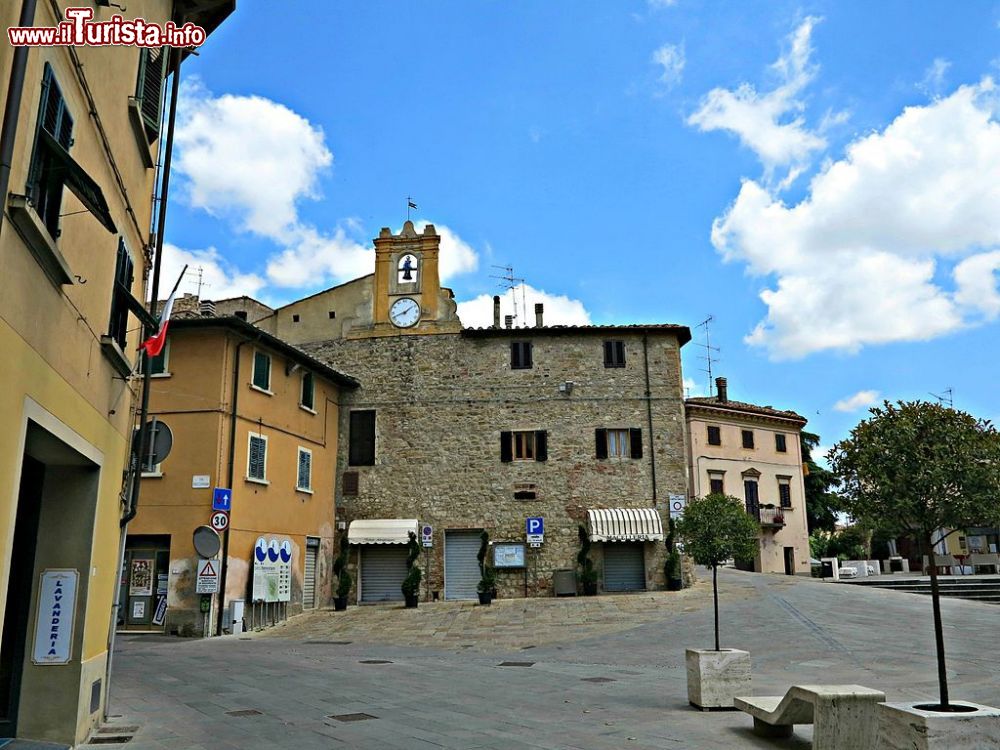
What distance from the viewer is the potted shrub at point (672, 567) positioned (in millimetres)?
26109

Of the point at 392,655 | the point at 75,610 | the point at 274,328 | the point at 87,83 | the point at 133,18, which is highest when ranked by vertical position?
the point at 274,328

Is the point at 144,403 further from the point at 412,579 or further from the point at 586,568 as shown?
the point at 586,568

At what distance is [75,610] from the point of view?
769 cm

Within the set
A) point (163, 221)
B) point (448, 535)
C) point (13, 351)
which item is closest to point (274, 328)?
point (448, 535)

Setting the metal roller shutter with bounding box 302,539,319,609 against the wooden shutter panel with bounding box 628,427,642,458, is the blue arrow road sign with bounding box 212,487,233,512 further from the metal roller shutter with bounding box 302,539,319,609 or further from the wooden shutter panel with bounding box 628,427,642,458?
the wooden shutter panel with bounding box 628,427,642,458

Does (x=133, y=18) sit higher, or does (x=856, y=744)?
(x=133, y=18)

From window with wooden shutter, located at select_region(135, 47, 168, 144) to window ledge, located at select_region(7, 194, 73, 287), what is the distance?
3813 millimetres

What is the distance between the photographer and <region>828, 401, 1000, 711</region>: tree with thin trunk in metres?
7.50

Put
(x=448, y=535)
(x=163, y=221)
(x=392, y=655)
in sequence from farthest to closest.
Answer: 1. (x=448, y=535)
2. (x=392, y=655)
3. (x=163, y=221)

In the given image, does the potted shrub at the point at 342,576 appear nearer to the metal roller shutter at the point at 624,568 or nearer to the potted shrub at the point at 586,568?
the potted shrub at the point at 586,568

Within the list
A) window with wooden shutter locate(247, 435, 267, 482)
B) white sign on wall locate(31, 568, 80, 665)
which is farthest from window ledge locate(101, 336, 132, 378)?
window with wooden shutter locate(247, 435, 267, 482)

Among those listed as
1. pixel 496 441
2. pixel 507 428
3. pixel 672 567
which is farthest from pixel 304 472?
pixel 672 567

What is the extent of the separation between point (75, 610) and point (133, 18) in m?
6.10

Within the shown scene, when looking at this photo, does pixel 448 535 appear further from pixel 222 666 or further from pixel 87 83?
pixel 87 83
